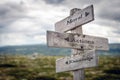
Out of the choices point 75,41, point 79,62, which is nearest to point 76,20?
point 75,41

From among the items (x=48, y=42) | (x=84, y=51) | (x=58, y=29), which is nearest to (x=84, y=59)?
(x=84, y=51)

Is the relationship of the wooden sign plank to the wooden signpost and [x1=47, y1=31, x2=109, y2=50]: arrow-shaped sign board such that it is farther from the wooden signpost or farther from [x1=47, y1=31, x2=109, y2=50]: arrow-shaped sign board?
[x1=47, y1=31, x2=109, y2=50]: arrow-shaped sign board

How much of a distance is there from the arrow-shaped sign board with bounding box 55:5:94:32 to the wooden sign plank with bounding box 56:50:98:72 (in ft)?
3.67

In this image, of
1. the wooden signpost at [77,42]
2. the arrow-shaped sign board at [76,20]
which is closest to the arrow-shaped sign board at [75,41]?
the wooden signpost at [77,42]

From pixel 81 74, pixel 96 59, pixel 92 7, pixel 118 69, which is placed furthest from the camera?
pixel 118 69

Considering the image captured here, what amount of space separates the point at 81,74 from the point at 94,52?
50.4 inches

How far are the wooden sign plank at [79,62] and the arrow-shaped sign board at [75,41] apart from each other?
0.48 metres

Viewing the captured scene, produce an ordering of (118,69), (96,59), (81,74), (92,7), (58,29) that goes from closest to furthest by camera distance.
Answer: (96,59), (92,7), (81,74), (58,29), (118,69)

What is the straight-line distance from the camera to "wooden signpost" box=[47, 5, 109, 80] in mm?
8238

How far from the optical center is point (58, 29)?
31.9ft

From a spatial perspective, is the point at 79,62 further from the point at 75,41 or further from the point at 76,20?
the point at 76,20

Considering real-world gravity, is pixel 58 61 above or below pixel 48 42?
below

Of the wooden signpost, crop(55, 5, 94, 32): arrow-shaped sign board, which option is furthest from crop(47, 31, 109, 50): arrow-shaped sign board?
crop(55, 5, 94, 32): arrow-shaped sign board

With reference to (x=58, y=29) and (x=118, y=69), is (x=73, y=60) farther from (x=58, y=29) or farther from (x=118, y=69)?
(x=118, y=69)
